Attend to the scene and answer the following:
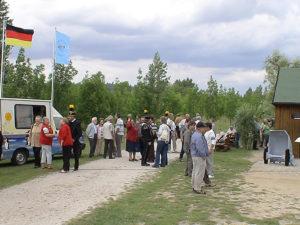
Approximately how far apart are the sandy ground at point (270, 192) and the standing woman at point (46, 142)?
21.3 feet

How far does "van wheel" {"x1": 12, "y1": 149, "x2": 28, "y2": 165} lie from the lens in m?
19.8

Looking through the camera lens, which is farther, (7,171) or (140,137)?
(140,137)

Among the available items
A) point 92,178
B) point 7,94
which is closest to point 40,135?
point 92,178

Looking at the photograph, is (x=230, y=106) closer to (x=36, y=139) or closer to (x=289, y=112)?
(x=289, y=112)

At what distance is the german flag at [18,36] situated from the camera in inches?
1016

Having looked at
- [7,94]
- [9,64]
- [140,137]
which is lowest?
[140,137]

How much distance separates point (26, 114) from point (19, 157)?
1664 mm

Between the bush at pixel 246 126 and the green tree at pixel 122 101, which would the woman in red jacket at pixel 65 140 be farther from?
the green tree at pixel 122 101

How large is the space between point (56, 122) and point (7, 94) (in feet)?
47.7

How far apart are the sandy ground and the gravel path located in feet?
10.0

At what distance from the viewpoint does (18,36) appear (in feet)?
85.9

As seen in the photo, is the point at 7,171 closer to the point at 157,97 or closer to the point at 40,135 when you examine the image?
the point at 40,135

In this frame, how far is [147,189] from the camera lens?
43.8 ft

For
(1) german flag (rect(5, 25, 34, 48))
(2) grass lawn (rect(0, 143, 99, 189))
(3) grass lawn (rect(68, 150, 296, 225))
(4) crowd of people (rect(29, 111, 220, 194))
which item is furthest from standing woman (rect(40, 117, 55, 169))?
(1) german flag (rect(5, 25, 34, 48))
